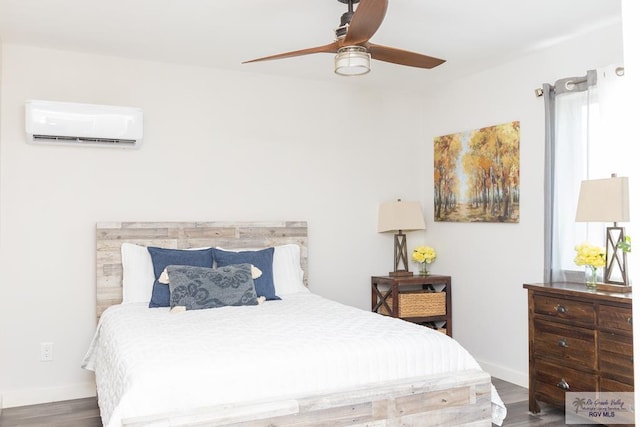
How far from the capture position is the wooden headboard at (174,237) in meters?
4.12

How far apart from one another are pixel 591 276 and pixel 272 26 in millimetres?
2567

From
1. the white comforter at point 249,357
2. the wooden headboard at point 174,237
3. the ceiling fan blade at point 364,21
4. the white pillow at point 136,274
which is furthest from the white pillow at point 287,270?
the ceiling fan blade at point 364,21

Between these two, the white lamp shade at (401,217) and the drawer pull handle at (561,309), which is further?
the white lamp shade at (401,217)

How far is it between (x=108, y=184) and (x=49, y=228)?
1.66 ft

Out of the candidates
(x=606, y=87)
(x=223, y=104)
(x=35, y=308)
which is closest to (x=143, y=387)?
(x=35, y=308)

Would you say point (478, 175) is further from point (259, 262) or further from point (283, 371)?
point (283, 371)

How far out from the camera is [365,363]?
2680mm

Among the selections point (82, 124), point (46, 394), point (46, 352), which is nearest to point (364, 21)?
point (82, 124)

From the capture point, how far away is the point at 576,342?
3354 millimetres

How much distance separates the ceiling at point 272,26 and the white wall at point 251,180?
250 mm

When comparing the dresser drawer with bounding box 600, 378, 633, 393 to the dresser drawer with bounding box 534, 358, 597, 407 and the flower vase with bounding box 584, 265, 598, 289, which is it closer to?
the dresser drawer with bounding box 534, 358, 597, 407

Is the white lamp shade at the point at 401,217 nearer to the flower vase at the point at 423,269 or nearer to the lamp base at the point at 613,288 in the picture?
the flower vase at the point at 423,269

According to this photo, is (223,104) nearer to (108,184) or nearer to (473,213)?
(108,184)

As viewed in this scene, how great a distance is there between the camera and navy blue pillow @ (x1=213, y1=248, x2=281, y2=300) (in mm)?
4133
